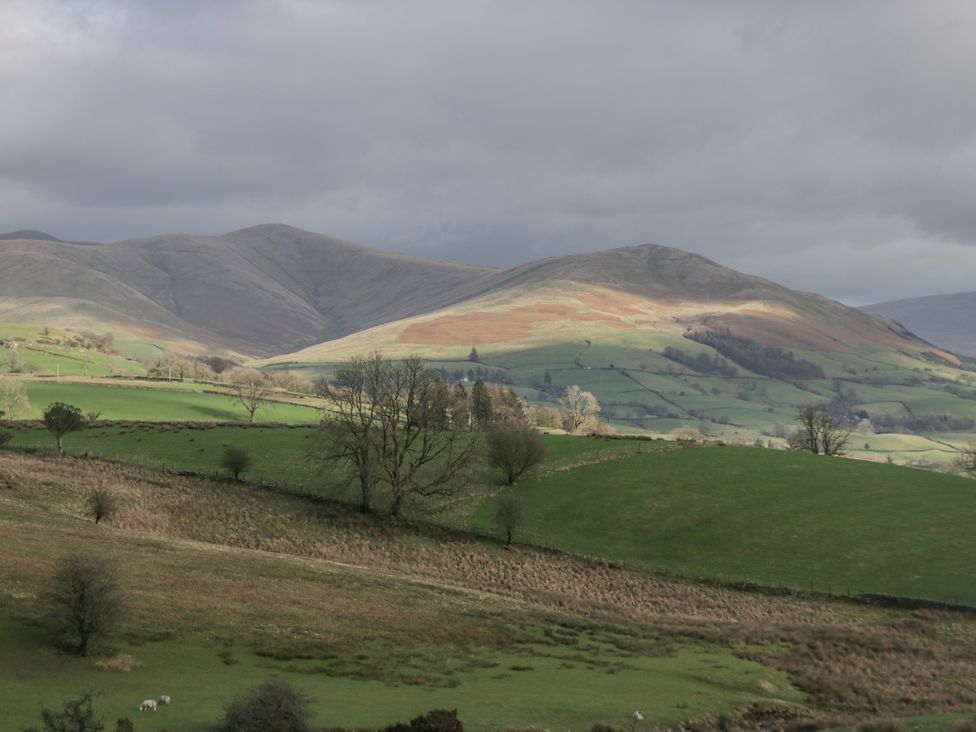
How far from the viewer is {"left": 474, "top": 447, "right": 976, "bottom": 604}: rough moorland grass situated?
59219 mm

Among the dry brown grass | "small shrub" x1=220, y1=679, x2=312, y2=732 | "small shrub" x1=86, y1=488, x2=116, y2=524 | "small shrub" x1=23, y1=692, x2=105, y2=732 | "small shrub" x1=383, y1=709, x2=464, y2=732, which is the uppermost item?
"small shrub" x1=23, y1=692, x2=105, y2=732

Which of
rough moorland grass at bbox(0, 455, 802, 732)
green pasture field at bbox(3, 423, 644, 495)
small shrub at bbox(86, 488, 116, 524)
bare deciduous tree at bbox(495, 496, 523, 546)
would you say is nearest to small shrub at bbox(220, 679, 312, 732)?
rough moorland grass at bbox(0, 455, 802, 732)

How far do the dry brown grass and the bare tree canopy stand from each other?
4.77m

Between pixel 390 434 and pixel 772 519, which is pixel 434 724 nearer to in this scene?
pixel 772 519

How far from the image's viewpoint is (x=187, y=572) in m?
40.6

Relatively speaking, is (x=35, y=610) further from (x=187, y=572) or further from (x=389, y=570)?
(x=389, y=570)

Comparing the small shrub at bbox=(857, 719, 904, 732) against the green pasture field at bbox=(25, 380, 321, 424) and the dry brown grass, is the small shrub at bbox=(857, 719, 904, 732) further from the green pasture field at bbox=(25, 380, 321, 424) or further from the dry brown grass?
the green pasture field at bbox=(25, 380, 321, 424)

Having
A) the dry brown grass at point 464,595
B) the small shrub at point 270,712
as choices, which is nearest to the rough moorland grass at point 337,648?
the dry brown grass at point 464,595

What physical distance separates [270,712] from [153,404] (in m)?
124

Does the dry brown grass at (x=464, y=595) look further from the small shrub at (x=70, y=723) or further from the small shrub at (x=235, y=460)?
the small shrub at (x=70, y=723)

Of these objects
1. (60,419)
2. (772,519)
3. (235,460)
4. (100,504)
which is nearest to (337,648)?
(100,504)

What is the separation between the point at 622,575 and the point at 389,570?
17.2 meters

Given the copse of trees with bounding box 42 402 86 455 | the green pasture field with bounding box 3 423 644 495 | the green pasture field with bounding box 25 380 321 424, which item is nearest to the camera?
the copse of trees with bounding box 42 402 86 455

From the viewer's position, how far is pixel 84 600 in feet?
90.4
